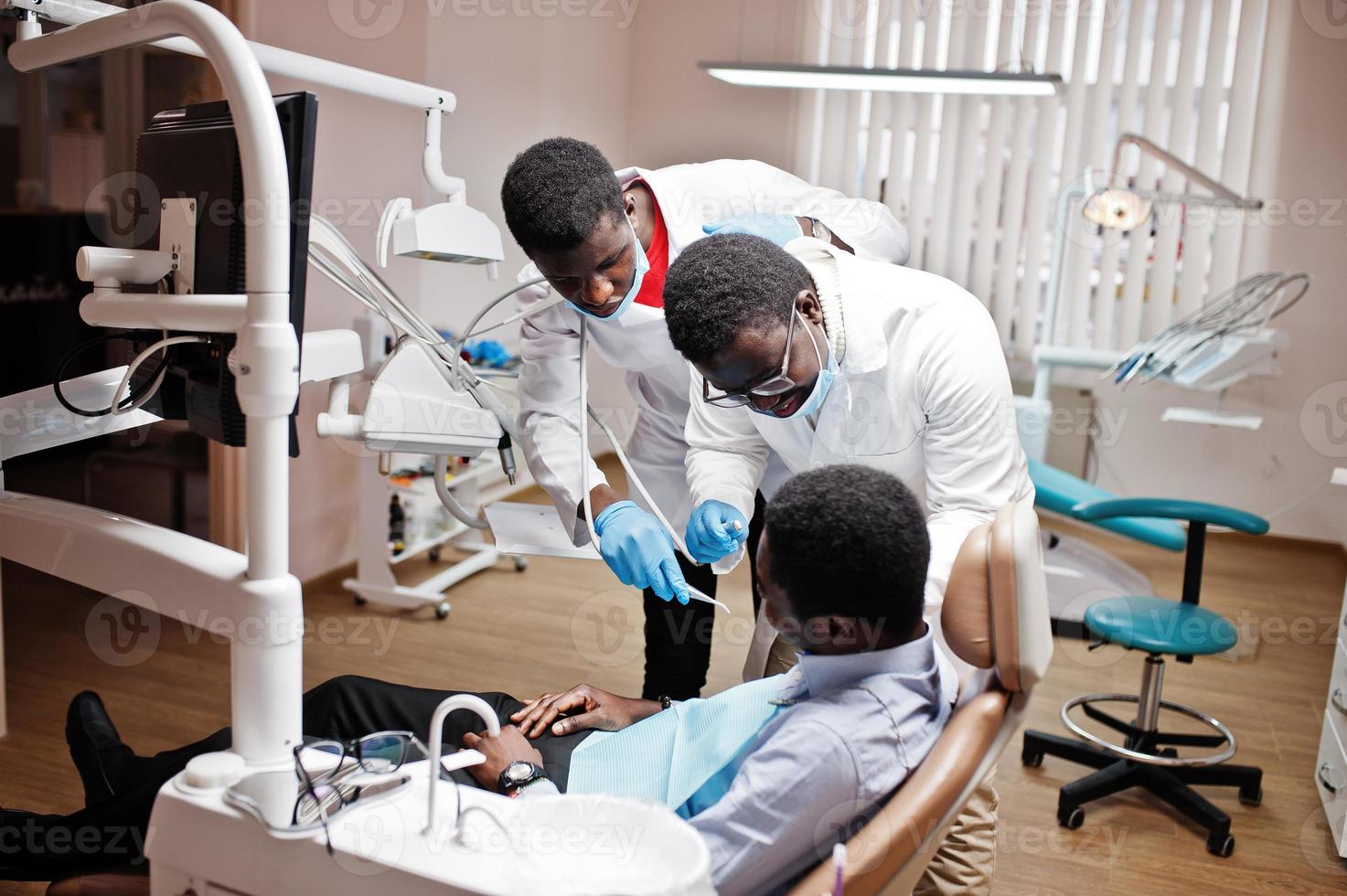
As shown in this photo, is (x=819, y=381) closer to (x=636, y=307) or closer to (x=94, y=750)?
(x=636, y=307)

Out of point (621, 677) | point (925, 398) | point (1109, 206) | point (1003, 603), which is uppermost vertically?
point (1109, 206)

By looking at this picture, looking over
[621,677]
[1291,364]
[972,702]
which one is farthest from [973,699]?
[1291,364]

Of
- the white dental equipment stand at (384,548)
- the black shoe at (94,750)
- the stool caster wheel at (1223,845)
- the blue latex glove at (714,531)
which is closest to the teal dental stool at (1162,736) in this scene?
the stool caster wheel at (1223,845)

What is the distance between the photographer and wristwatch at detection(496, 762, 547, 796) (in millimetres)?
1388

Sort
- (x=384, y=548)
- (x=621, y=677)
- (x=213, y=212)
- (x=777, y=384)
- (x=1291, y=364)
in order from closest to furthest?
1. (x=213, y=212)
2. (x=777, y=384)
3. (x=621, y=677)
4. (x=384, y=548)
5. (x=1291, y=364)

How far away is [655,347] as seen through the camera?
6.24ft

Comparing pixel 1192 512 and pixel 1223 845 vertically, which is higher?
pixel 1192 512

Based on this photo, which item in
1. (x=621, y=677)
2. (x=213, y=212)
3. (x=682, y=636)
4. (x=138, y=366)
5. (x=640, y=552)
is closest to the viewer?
(x=213, y=212)

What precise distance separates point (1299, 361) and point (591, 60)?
10.4ft

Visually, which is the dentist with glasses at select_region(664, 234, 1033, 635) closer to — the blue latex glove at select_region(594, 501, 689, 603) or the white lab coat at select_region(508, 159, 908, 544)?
the blue latex glove at select_region(594, 501, 689, 603)

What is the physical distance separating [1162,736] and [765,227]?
1.56 metres

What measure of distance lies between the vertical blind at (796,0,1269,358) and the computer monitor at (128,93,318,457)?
3593 millimetres

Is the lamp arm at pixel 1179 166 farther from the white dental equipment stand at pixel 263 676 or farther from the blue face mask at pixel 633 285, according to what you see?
the white dental equipment stand at pixel 263 676

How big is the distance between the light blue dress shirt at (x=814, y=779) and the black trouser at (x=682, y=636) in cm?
94
